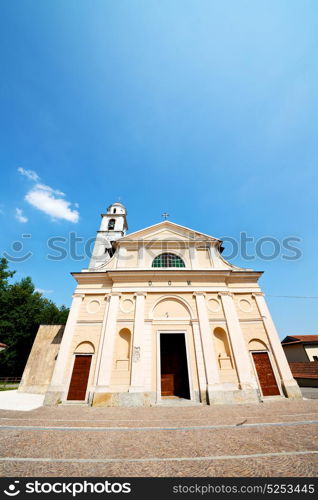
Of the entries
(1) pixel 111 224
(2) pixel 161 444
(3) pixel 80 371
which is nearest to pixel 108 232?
(1) pixel 111 224

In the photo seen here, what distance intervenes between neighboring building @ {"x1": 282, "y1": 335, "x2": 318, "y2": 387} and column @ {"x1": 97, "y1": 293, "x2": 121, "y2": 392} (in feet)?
56.7

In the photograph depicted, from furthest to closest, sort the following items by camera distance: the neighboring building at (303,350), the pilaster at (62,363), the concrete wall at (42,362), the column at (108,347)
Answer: the neighboring building at (303,350) < the concrete wall at (42,362) < the column at (108,347) < the pilaster at (62,363)

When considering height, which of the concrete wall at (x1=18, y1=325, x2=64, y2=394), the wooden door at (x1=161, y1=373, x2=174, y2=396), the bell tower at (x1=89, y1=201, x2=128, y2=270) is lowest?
the wooden door at (x1=161, y1=373, x2=174, y2=396)

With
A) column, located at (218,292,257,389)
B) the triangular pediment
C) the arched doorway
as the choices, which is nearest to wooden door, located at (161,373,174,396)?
column, located at (218,292,257,389)

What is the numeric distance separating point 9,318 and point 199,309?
96.2ft

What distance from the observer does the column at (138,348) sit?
30.9 ft

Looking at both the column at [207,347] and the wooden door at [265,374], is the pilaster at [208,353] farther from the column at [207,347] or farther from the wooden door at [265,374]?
the wooden door at [265,374]

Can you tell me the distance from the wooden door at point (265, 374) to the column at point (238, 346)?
1.71 ft

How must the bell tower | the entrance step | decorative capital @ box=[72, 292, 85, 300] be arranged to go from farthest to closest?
the bell tower, decorative capital @ box=[72, 292, 85, 300], the entrance step

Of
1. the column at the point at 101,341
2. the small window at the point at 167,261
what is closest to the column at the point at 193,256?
the small window at the point at 167,261

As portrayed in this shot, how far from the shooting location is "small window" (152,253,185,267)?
550 inches

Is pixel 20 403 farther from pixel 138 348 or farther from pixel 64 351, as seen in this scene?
pixel 138 348

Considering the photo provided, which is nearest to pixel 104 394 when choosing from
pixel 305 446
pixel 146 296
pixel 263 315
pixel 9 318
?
pixel 146 296

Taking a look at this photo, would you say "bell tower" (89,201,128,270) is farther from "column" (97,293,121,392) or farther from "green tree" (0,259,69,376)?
"column" (97,293,121,392)
